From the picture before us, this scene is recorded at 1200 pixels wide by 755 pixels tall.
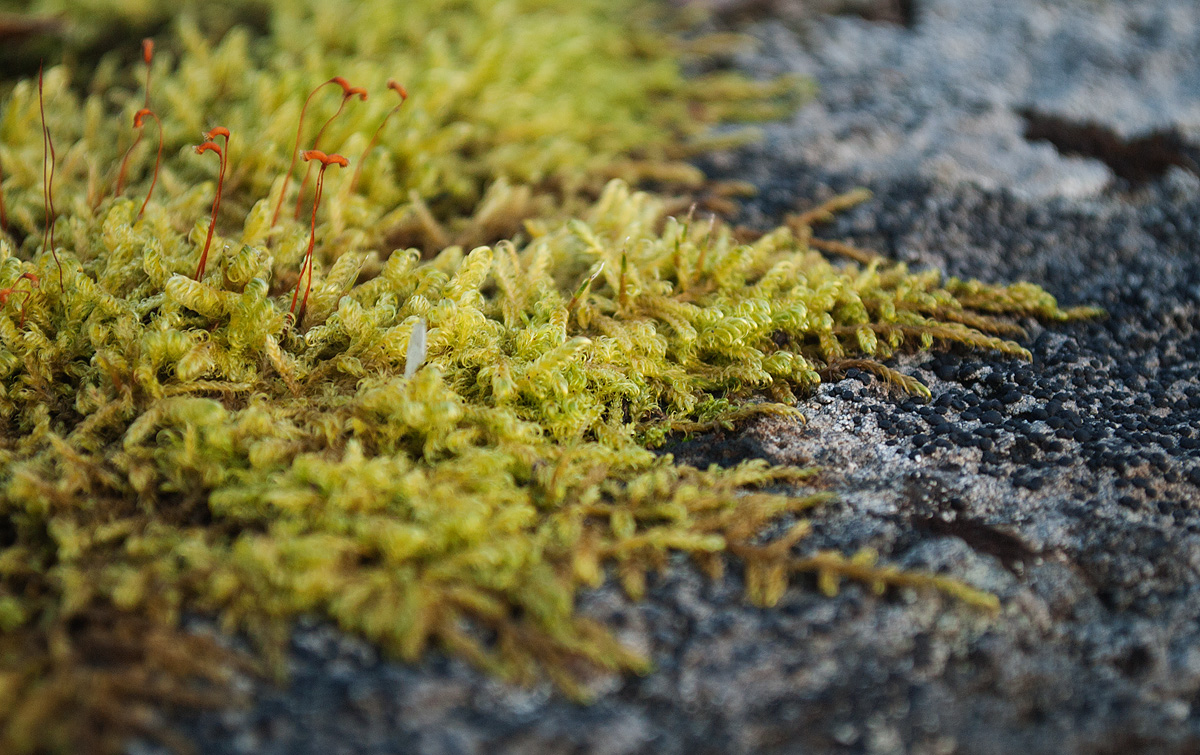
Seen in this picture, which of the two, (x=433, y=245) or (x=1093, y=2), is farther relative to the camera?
(x=1093, y=2)

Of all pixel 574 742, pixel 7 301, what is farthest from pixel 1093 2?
pixel 7 301

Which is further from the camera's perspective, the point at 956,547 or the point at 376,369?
the point at 376,369

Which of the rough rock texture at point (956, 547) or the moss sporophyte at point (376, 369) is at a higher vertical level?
the moss sporophyte at point (376, 369)

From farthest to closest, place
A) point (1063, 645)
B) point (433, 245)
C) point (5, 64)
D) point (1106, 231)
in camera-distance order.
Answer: point (5, 64), point (1106, 231), point (433, 245), point (1063, 645)

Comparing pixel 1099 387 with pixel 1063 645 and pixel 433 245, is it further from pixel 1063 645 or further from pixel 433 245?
pixel 433 245
